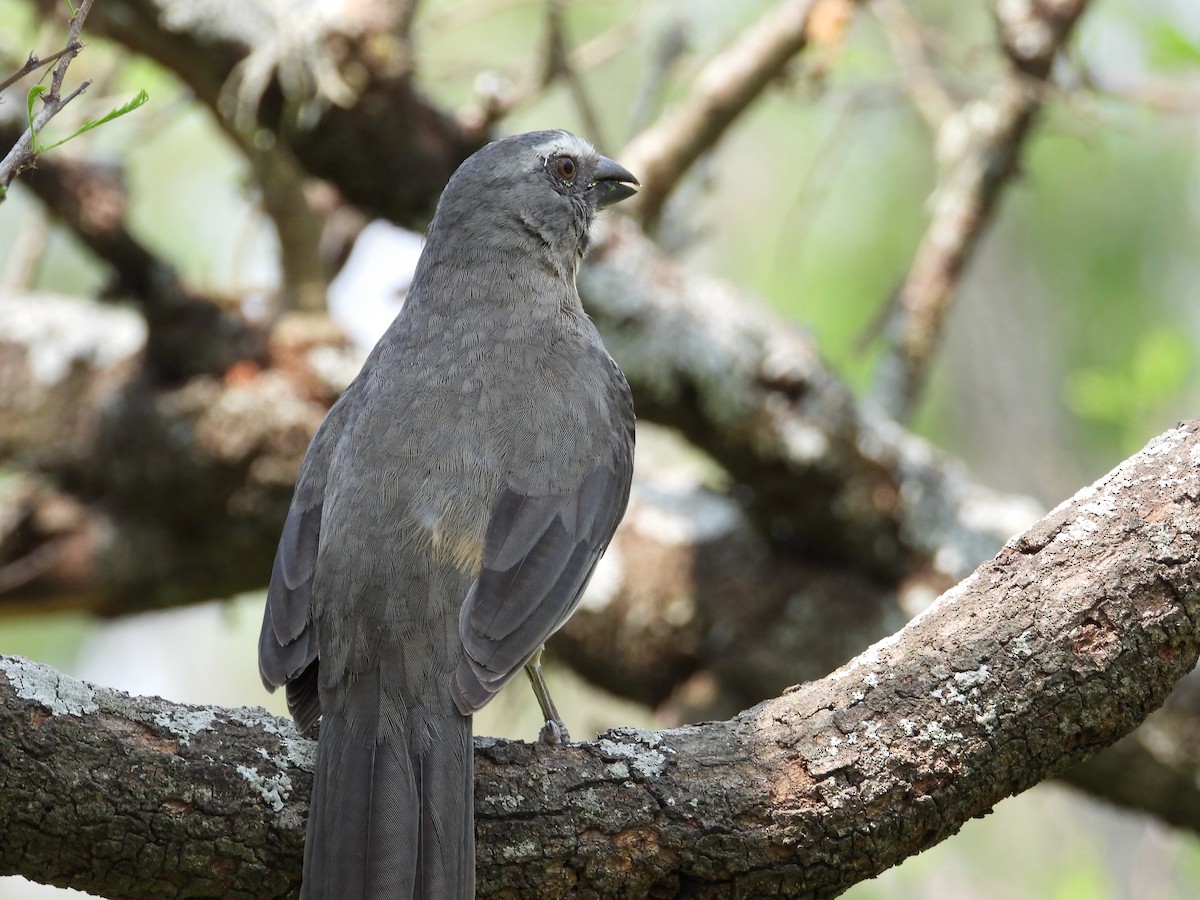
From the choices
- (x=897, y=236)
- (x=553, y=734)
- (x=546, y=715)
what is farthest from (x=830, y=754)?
(x=897, y=236)

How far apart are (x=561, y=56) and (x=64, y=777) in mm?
4738

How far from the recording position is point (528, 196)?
15.4ft

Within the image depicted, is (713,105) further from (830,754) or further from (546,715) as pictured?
(830,754)

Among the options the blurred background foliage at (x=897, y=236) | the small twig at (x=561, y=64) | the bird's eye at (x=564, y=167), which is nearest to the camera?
the bird's eye at (x=564, y=167)

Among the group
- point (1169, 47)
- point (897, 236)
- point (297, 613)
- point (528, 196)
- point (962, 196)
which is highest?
point (897, 236)

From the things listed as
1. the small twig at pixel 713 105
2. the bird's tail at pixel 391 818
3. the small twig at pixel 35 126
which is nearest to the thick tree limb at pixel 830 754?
the bird's tail at pixel 391 818

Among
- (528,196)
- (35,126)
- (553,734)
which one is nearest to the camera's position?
(35,126)

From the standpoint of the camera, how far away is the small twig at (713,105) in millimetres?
6523

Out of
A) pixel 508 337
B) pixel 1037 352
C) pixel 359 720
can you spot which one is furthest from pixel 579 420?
pixel 1037 352

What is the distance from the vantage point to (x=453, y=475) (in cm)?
359

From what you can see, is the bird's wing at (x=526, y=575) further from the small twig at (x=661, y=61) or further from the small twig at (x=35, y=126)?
the small twig at (x=661, y=61)

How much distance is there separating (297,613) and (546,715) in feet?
2.34

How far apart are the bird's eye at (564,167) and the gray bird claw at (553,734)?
→ 227 centimetres

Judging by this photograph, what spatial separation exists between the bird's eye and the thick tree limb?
2468 mm
